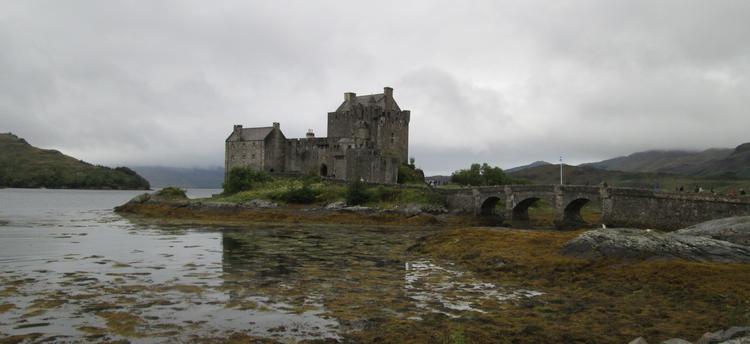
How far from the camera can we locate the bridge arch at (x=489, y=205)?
5800 centimetres

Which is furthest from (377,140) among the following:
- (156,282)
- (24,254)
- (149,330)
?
(149,330)

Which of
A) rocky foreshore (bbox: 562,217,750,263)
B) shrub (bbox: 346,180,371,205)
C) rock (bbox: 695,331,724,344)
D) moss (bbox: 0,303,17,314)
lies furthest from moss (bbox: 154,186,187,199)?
rock (bbox: 695,331,724,344)

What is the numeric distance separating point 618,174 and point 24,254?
166 metres

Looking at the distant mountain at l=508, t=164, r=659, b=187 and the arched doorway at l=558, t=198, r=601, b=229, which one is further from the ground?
the distant mountain at l=508, t=164, r=659, b=187

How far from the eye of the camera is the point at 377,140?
74.1m

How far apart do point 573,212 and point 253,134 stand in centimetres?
4466

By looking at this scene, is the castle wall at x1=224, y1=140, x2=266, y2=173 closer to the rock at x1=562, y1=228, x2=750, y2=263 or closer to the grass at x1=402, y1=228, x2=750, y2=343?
the grass at x1=402, y1=228, x2=750, y2=343

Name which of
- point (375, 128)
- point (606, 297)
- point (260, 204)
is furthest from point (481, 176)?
point (606, 297)

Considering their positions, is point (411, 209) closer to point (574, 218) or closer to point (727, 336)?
point (574, 218)

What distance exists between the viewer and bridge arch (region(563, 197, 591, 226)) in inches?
1974

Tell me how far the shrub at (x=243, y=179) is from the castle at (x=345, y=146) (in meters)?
4.44

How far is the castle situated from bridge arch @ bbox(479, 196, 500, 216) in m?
13.9

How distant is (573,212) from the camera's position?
174 ft

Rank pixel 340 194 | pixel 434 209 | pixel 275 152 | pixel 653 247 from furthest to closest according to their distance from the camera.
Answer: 1. pixel 275 152
2. pixel 340 194
3. pixel 434 209
4. pixel 653 247
